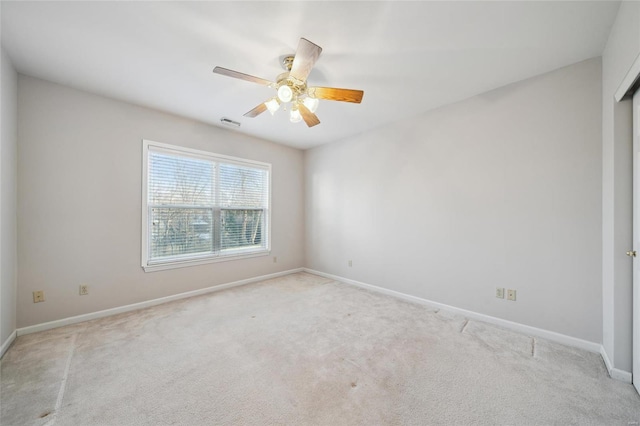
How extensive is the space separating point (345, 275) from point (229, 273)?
2006 mm

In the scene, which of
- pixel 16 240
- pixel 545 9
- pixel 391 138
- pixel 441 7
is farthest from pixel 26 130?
pixel 545 9

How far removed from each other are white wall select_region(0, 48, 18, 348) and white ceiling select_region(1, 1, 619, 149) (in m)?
0.25

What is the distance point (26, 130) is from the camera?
2453mm

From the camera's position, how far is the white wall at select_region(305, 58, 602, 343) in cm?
221

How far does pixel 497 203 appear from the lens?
8.81 feet

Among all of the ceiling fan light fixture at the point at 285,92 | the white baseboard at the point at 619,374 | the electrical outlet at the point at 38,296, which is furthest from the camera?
the electrical outlet at the point at 38,296

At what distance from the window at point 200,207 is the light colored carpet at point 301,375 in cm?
101

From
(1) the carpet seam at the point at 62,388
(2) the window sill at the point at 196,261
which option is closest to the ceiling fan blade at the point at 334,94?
(1) the carpet seam at the point at 62,388

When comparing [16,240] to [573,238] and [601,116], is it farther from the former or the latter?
[601,116]

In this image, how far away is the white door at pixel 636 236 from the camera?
1.65 meters

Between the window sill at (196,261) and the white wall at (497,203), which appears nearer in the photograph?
the white wall at (497,203)

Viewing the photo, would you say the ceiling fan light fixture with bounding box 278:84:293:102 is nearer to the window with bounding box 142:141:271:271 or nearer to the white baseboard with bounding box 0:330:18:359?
the window with bounding box 142:141:271:271

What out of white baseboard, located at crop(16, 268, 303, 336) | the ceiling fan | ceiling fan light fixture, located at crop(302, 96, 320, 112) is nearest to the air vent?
the ceiling fan

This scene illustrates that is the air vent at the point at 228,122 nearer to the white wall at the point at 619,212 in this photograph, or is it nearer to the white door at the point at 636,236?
the white wall at the point at 619,212
